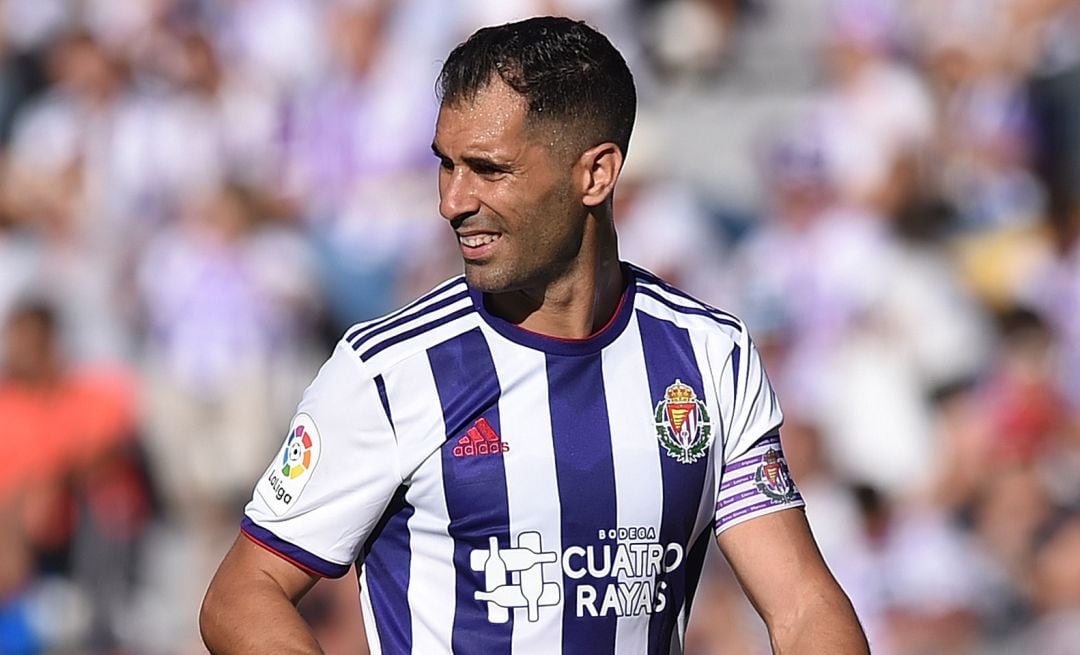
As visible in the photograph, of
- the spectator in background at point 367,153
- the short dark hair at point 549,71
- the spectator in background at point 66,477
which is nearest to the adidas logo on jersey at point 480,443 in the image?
the short dark hair at point 549,71

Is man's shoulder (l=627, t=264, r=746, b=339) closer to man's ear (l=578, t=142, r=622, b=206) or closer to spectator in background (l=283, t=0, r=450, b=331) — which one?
man's ear (l=578, t=142, r=622, b=206)

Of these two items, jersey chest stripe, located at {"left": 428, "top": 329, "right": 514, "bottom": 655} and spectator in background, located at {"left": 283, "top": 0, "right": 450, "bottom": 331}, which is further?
spectator in background, located at {"left": 283, "top": 0, "right": 450, "bottom": 331}

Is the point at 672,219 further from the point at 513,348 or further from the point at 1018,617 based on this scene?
the point at 513,348

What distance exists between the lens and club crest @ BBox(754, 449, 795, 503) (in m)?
3.55

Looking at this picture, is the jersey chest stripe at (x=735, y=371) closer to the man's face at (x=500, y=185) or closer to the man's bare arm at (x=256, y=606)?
the man's face at (x=500, y=185)

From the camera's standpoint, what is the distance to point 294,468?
133 inches

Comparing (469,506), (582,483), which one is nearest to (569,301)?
(582,483)

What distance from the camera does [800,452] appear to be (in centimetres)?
770

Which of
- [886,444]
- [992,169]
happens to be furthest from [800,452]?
[992,169]

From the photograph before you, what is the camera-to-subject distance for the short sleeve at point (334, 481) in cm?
333

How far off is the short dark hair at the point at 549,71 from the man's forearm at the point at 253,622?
1021mm

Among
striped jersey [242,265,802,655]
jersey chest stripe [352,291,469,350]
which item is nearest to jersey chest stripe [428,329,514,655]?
striped jersey [242,265,802,655]

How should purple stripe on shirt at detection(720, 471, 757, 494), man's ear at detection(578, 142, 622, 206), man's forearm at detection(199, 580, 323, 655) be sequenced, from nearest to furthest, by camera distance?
man's forearm at detection(199, 580, 323, 655) → man's ear at detection(578, 142, 622, 206) → purple stripe on shirt at detection(720, 471, 757, 494)

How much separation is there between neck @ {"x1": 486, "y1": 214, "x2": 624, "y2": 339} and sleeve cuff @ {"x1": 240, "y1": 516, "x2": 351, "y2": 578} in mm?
621
